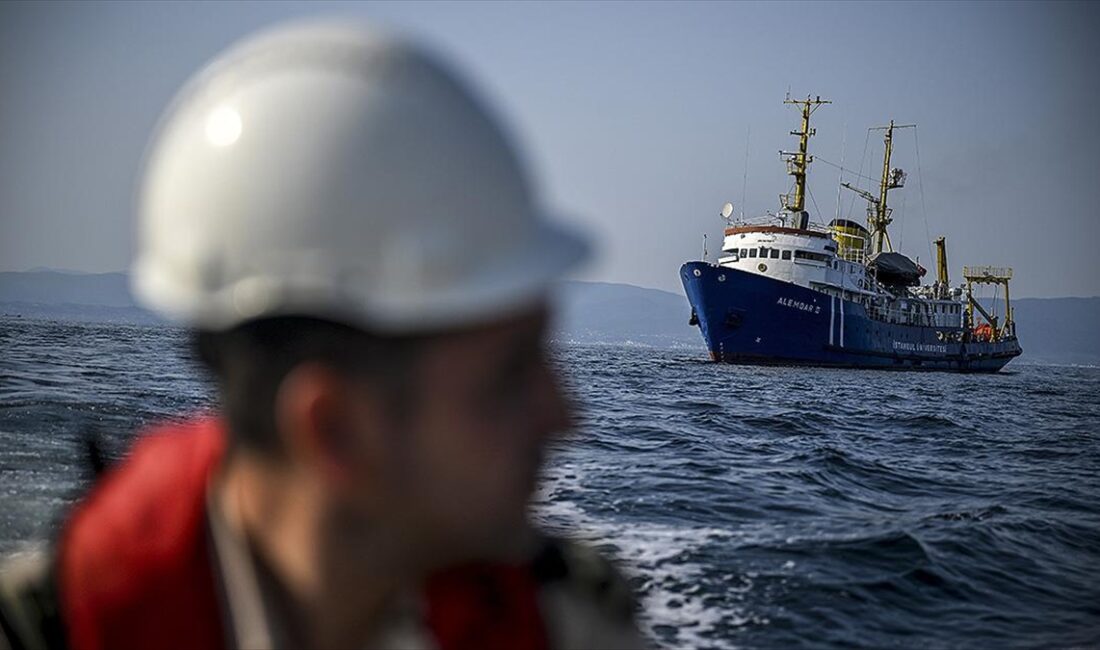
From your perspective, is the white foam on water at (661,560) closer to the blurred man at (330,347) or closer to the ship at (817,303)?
the blurred man at (330,347)

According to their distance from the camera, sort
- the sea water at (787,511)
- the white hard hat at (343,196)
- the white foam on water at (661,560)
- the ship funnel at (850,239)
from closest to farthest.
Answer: the white hard hat at (343,196) < the white foam on water at (661,560) < the sea water at (787,511) < the ship funnel at (850,239)

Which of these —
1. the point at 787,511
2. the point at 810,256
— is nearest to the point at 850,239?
the point at 810,256

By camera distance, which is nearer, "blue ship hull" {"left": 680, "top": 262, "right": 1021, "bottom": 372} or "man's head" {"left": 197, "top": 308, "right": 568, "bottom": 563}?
"man's head" {"left": 197, "top": 308, "right": 568, "bottom": 563}

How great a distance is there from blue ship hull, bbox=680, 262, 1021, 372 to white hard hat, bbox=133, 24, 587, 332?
1356 inches

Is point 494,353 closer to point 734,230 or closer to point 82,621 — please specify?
point 82,621

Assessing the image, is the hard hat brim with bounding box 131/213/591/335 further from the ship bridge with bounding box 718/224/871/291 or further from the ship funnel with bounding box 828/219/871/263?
the ship funnel with bounding box 828/219/871/263

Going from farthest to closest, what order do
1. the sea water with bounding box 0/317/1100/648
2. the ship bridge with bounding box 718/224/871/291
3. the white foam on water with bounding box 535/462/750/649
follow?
the ship bridge with bounding box 718/224/871/291
the sea water with bounding box 0/317/1100/648
the white foam on water with bounding box 535/462/750/649

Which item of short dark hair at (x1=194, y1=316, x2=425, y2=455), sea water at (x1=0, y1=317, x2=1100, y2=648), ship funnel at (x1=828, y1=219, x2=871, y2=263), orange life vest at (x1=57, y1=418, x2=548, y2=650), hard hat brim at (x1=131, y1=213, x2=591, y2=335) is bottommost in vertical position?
sea water at (x1=0, y1=317, x2=1100, y2=648)

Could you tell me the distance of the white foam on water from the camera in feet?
13.4

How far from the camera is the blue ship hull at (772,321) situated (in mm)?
34750

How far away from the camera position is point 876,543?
18.8ft

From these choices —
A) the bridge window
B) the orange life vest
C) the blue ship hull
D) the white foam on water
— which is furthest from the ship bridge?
the orange life vest

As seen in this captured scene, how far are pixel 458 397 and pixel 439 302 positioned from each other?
0.11 meters

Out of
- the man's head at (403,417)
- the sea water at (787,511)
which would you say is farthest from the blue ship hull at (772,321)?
the man's head at (403,417)
